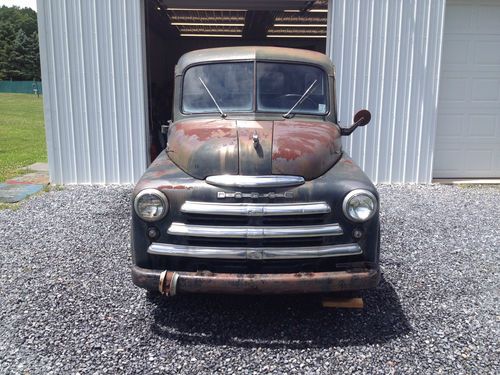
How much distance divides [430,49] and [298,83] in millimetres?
4843

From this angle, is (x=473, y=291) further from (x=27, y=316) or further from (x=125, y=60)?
(x=125, y=60)

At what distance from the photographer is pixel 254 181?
3.36 meters

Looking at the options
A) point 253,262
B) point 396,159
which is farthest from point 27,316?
point 396,159

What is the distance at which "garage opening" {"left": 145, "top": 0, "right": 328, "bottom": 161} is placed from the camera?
9.02m

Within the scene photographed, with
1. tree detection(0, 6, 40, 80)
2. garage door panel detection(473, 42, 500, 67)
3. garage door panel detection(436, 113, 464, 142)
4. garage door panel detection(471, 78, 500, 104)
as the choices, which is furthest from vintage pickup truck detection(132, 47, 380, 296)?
tree detection(0, 6, 40, 80)

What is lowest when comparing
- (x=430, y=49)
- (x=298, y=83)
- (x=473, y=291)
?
(x=473, y=291)

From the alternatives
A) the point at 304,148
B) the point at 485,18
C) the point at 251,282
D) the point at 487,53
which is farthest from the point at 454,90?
the point at 251,282

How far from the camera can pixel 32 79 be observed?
6006 cm

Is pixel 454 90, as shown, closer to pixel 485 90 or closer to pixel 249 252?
pixel 485 90

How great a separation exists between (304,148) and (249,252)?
95 cm

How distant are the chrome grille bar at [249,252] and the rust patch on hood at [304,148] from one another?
0.56 metres

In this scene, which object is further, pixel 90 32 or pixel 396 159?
pixel 396 159

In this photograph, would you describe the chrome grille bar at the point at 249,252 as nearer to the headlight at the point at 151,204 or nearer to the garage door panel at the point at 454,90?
the headlight at the point at 151,204

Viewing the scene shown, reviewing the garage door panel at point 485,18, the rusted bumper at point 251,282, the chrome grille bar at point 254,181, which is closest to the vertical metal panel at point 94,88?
the chrome grille bar at point 254,181
